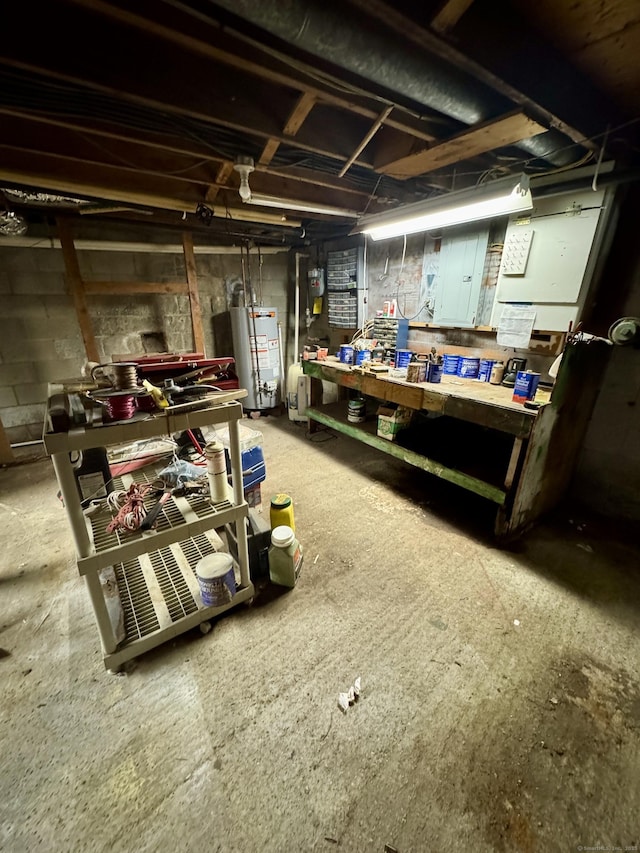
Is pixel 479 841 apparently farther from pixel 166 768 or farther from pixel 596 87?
pixel 596 87

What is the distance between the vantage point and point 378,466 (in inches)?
115

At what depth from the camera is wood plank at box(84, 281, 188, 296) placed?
3.00 metres

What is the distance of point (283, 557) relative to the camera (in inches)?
63.3

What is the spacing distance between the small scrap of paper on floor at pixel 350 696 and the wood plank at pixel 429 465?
1.22m

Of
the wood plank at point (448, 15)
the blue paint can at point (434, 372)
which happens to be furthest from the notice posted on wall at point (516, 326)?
the wood plank at point (448, 15)

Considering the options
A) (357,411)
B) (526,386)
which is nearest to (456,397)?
(526,386)

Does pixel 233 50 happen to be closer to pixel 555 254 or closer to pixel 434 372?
pixel 434 372

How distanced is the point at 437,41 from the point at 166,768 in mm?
2368

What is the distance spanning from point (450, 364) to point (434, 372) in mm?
358

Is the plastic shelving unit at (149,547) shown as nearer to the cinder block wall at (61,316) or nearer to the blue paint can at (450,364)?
the blue paint can at (450,364)

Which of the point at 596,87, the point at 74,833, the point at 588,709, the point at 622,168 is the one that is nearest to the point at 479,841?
the point at 588,709

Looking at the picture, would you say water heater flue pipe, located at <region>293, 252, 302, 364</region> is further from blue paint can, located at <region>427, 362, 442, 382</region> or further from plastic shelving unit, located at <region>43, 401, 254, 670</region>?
plastic shelving unit, located at <region>43, 401, 254, 670</region>

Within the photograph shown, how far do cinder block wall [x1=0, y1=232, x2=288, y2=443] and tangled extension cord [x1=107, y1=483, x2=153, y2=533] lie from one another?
8.30 feet

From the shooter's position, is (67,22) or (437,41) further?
(67,22)
